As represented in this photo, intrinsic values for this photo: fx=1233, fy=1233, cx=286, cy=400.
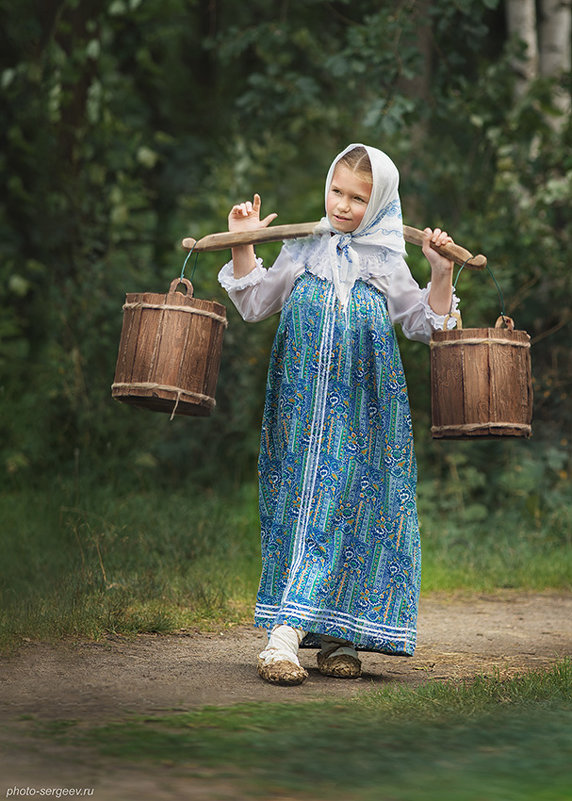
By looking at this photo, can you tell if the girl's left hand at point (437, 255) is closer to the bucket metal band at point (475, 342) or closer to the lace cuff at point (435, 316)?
the lace cuff at point (435, 316)

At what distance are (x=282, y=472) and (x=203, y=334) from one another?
60cm

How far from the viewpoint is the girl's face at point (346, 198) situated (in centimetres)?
457

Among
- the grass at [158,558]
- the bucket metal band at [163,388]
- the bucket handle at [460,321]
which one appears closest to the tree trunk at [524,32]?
the grass at [158,558]

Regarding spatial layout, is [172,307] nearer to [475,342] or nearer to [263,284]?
[263,284]

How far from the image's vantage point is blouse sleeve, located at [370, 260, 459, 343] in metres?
4.70


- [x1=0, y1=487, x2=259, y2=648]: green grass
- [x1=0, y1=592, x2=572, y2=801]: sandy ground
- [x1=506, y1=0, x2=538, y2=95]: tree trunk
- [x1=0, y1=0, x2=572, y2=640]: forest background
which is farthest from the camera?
[x1=506, y1=0, x2=538, y2=95]: tree trunk

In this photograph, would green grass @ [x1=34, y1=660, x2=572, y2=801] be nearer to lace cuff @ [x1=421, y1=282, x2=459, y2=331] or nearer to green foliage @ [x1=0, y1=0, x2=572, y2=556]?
lace cuff @ [x1=421, y1=282, x2=459, y2=331]

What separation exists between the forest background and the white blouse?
2842 millimetres

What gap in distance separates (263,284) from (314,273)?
21 cm

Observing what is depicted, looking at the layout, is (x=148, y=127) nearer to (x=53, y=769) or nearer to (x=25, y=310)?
(x=25, y=310)

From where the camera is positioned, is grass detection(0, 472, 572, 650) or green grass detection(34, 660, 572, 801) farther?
grass detection(0, 472, 572, 650)

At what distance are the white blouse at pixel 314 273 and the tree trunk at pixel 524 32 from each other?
5.89 m

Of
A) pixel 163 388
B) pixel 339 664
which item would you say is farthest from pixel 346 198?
pixel 339 664

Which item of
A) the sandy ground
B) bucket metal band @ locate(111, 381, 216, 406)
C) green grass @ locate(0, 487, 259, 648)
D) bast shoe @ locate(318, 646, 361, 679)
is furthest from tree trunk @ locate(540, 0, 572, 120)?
bast shoe @ locate(318, 646, 361, 679)
